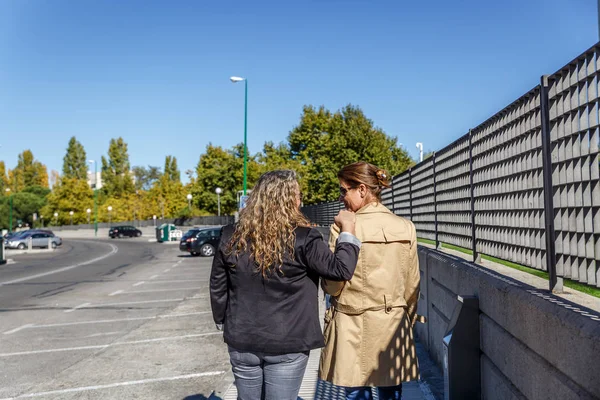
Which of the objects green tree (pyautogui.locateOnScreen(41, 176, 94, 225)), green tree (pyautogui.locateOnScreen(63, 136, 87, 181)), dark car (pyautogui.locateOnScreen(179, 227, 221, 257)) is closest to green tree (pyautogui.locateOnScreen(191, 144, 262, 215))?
Answer: dark car (pyautogui.locateOnScreen(179, 227, 221, 257))

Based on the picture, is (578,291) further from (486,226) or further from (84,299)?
(84,299)

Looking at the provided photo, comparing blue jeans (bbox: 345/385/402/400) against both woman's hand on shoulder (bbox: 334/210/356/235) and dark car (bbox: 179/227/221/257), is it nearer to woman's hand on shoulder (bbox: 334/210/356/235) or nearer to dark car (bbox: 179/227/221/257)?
woman's hand on shoulder (bbox: 334/210/356/235)

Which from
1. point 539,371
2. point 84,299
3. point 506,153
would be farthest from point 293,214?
point 84,299

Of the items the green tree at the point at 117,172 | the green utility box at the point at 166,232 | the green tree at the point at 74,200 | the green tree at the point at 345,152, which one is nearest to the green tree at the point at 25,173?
the green tree at the point at 117,172

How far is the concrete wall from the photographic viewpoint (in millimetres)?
2373

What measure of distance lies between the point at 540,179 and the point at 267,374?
1787mm

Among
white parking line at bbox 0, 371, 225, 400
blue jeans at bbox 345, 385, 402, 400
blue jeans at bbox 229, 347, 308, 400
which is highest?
blue jeans at bbox 229, 347, 308, 400

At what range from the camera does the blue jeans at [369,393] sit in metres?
3.38

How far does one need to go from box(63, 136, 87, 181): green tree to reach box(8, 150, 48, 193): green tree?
11.9 meters

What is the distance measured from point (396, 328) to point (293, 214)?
82cm

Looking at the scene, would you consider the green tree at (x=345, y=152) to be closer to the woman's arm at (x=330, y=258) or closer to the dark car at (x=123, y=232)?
the dark car at (x=123, y=232)

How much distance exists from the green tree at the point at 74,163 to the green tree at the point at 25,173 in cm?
1188

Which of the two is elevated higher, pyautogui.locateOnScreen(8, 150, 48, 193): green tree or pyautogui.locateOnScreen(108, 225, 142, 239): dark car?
pyautogui.locateOnScreen(8, 150, 48, 193): green tree

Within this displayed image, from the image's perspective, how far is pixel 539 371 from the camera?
2.90m
